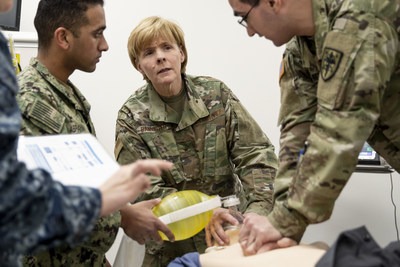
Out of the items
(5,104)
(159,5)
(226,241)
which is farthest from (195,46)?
(5,104)

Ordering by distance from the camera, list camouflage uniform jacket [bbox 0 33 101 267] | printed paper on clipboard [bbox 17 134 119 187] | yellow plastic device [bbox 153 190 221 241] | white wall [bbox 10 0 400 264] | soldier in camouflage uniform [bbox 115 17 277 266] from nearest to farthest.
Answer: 1. camouflage uniform jacket [bbox 0 33 101 267]
2. printed paper on clipboard [bbox 17 134 119 187]
3. yellow plastic device [bbox 153 190 221 241]
4. soldier in camouflage uniform [bbox 115 17 277 266]
5. white wall [bbox 10 0 400 264]

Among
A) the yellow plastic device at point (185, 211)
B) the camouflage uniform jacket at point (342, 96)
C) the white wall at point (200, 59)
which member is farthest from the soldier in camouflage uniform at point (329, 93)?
the white wall at point (200, 59)

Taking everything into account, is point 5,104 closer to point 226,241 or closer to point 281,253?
point 281,253

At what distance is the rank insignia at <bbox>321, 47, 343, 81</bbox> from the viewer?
1.04 meters

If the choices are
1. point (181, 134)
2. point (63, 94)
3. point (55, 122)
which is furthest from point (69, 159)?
point (181, 134)

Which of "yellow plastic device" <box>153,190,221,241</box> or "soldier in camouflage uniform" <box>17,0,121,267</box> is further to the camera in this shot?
"yellow plastic device" <box>153,190,221,241</box>

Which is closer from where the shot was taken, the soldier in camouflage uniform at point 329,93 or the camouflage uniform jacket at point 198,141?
the soldier in camouflage uniform at point 329,93

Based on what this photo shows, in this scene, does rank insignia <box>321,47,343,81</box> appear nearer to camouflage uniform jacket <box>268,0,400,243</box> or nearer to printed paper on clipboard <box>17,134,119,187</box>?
camouflage uniform jacket <box>268,0,400,243</box>

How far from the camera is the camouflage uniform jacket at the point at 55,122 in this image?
4.33ft

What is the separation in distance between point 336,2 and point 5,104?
86 centimetres

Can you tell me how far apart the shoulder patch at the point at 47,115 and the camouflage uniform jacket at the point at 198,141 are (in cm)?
53

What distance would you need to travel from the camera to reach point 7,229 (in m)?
0.66

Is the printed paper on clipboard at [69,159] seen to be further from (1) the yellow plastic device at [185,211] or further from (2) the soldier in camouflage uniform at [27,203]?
(1) the yellow plastic device at [185,211]

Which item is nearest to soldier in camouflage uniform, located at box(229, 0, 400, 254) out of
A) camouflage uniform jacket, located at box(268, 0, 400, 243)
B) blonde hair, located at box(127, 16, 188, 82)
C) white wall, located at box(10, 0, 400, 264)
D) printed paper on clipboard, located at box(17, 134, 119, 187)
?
camouflage uniform jacket, located at box(268, 0, 400, 243)
